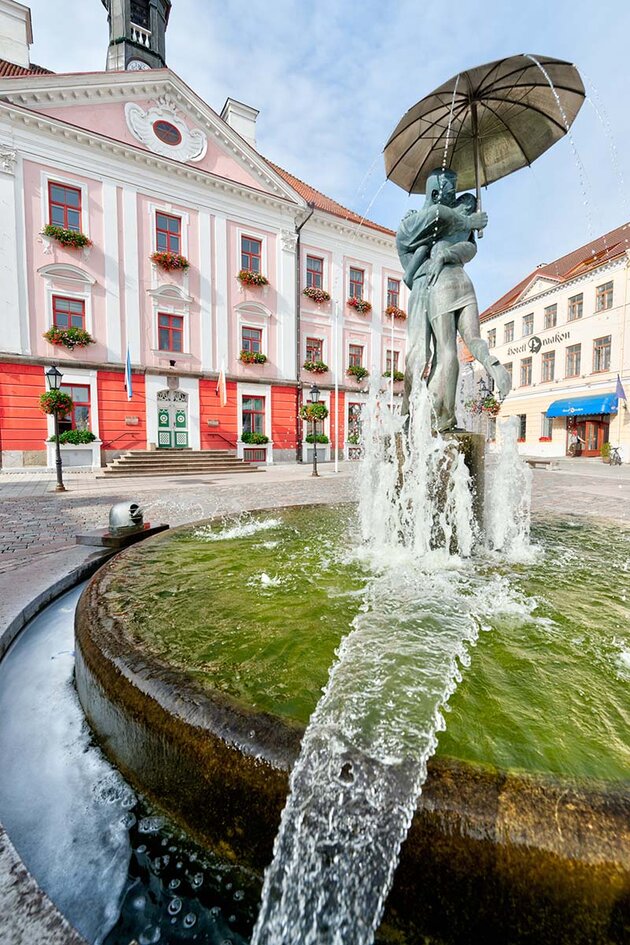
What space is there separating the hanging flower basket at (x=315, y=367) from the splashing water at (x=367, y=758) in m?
20.7

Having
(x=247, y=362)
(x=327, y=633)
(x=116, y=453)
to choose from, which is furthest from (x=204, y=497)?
(x=247, y=362)

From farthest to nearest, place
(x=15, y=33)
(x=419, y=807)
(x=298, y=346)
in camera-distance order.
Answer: (x=298, y=346)
(x=15, y=33)
(x=419, y=807)

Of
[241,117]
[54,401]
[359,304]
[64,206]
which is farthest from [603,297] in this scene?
[54,401]

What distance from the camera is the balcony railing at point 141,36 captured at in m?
20.8

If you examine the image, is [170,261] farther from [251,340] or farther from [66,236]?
[251,340]

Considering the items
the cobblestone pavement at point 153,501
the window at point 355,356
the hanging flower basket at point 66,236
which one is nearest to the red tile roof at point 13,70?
the hanging flower basket at point 66,236

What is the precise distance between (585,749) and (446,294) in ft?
13.0

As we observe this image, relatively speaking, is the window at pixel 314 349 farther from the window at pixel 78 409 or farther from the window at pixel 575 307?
the window at pixel 575 307

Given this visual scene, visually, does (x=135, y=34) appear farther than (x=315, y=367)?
No

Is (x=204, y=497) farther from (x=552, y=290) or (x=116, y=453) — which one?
(x=552, y=290)

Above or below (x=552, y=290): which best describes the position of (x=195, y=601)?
below

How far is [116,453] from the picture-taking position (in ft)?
58.0

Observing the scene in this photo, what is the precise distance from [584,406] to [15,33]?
3489cm

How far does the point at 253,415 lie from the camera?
70.7 feet
